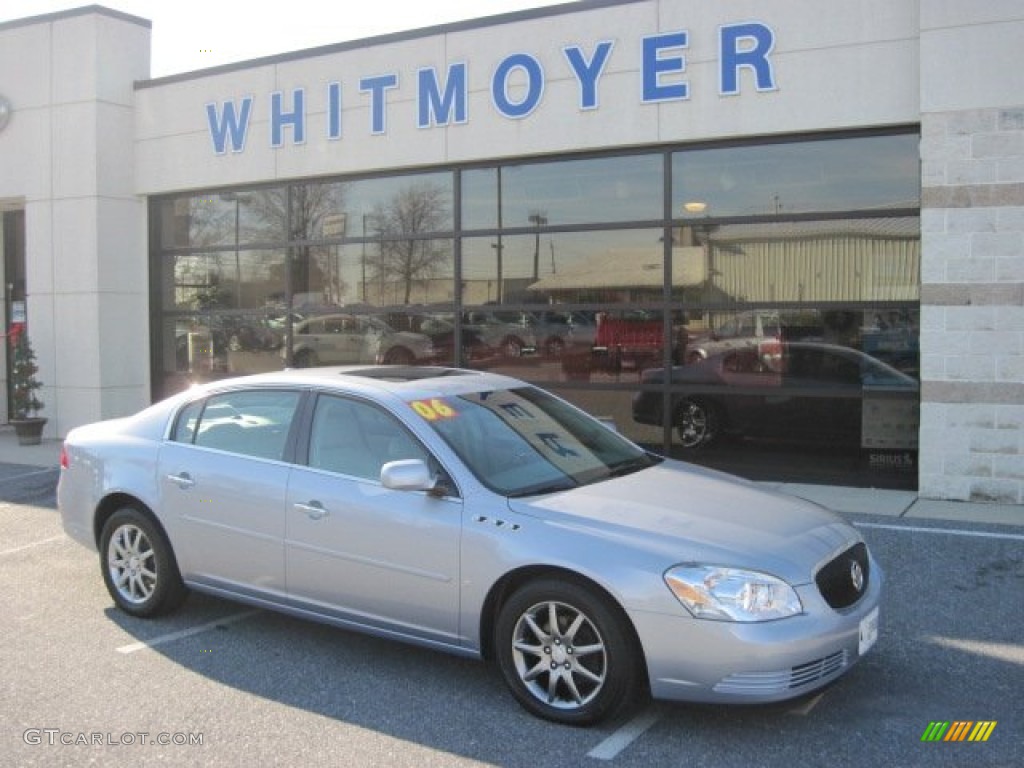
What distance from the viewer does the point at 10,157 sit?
1366 cm

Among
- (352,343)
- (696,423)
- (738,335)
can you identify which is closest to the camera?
(738,335)

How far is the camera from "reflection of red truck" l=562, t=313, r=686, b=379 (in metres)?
10.1

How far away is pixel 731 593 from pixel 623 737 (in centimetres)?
74

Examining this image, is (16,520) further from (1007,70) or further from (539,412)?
(1007,70)

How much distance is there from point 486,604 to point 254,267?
9.44 meters

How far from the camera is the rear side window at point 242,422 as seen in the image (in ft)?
17.0

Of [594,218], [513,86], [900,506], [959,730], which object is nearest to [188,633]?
[959,730]

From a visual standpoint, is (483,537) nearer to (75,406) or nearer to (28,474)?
(28,474)

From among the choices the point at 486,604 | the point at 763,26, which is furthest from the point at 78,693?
the point at 763,26

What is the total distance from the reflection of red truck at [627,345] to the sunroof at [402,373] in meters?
4.61

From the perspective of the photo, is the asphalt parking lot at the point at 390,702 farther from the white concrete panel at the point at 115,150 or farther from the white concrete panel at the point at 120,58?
the white concrete panel at the point at 120,58

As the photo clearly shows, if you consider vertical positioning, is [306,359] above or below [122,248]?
below

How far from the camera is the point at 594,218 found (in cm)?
1041

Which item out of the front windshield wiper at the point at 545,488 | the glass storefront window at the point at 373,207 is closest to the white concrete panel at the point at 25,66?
the glass storefront window at the point at 373,207
